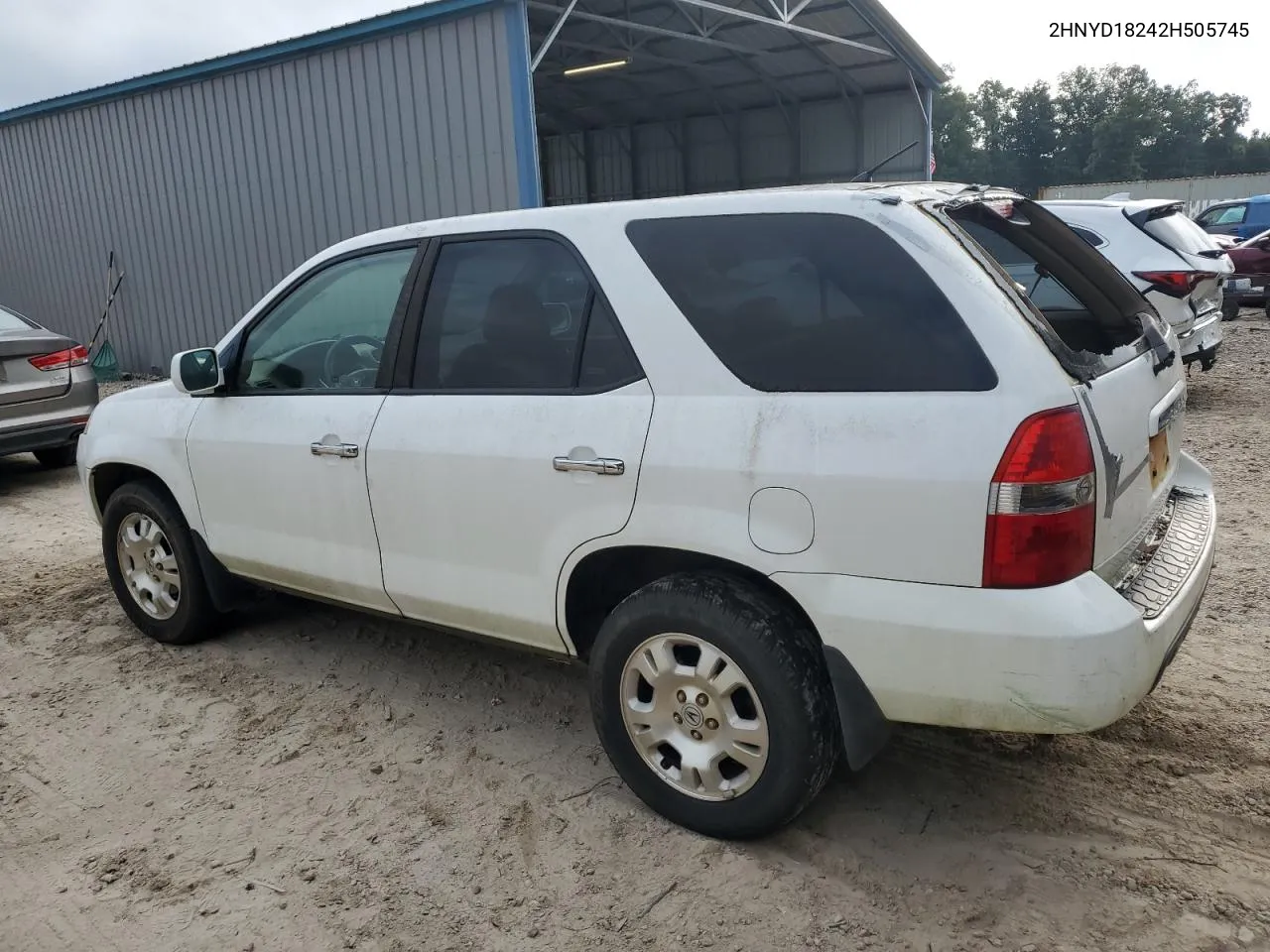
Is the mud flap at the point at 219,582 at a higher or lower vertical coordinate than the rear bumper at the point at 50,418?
lower

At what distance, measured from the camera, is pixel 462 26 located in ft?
34.9

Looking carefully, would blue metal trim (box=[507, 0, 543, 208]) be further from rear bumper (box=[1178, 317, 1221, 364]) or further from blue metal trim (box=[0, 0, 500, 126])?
rear bumper (box=[1178, 317, 1221, 364])

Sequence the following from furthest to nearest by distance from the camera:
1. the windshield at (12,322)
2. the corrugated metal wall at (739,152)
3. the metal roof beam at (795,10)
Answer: the corrugated metal wall at (739,152), the metal roof beam at (795,10), the windshield at (12,322)

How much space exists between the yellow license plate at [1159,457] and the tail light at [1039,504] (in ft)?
2.05

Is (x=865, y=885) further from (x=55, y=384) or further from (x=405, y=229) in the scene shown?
(x=55, y=384)

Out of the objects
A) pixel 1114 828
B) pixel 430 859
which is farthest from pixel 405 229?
pixel 1114 828

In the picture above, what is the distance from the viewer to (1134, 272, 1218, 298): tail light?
7621 mm

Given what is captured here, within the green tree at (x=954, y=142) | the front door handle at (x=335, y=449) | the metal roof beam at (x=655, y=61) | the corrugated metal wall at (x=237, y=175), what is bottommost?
the front door handle at (x=335, y=449)

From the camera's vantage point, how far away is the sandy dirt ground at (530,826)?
Answer: 2.54m

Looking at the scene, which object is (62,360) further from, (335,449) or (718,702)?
(718,702)

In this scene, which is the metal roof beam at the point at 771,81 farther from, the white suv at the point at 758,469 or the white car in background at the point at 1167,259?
the white suv at the point at 758,469

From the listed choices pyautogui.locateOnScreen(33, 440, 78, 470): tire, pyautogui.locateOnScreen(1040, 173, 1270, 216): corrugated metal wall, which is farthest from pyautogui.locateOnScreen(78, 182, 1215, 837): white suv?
pyautogui.locateOnScreen(1040, 173, 1270, 216): corrugated metal wall

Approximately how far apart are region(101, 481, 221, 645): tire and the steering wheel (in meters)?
1.08

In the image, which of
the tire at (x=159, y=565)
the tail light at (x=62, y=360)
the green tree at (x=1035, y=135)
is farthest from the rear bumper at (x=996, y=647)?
the green tree at (x=1035, y=135)
